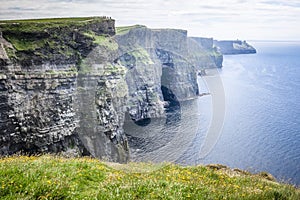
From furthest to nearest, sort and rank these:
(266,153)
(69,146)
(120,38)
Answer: (120,38) → (266,153) → (69,146)

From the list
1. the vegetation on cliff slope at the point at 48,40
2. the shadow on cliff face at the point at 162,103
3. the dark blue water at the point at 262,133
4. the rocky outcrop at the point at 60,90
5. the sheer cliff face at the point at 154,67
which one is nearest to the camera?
the rocky outcrop at the point at 60,90

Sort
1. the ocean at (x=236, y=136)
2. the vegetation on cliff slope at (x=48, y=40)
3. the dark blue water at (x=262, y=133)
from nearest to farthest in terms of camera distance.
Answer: the vegetation on cliff slope at (x=48, y=40), the dark blue water at (x=262, y=133), the ocean at (x=236, y=136)

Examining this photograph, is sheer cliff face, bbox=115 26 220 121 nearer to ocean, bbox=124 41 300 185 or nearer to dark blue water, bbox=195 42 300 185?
ocean, bbox=124 41 300 185

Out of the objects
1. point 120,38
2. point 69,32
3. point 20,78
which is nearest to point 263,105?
point 120,38

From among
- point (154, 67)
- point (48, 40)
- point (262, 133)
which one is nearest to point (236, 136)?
point (262, 133)

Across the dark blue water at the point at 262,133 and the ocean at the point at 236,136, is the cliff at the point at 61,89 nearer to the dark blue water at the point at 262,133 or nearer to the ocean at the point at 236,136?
the ocean at the point at 236,136

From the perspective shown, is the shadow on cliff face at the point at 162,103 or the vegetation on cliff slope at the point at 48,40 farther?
the shadow on cliff face at the point at 162,103

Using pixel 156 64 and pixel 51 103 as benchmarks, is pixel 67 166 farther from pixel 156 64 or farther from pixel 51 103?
pixel 156 64

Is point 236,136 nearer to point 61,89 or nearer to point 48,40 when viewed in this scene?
point 61,89

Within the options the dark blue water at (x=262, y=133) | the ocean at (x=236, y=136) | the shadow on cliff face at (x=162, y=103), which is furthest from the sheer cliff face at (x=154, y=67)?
the dark blue water at (x=262, y=133)

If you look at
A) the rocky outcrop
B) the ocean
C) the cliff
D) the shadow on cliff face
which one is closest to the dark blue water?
the ocean

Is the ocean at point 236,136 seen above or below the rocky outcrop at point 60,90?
below
